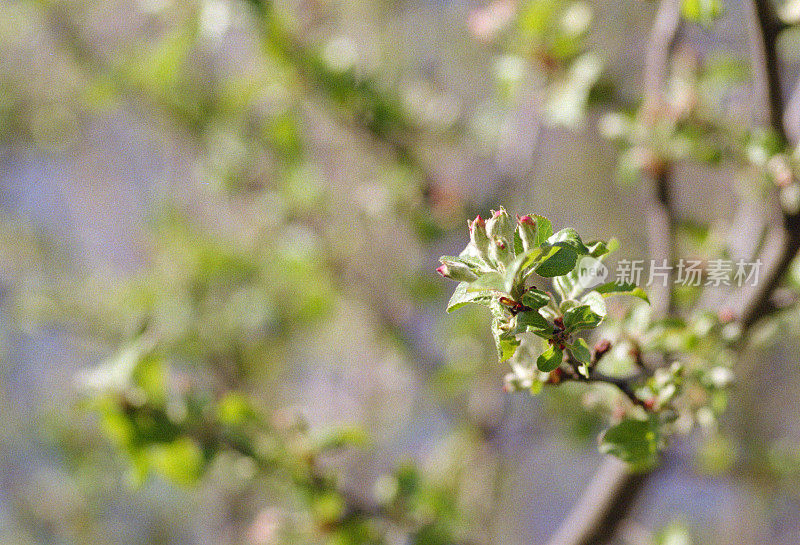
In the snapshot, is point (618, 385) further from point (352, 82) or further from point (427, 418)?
point (427, 418)

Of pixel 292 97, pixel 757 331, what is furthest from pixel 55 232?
pixel 757 331

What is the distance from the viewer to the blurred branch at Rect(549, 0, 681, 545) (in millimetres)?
512

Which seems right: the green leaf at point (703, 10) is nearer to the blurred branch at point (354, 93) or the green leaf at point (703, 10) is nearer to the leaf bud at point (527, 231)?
the leaf bud at point (527, 231)

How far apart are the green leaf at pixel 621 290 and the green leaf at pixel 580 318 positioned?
0.02 m

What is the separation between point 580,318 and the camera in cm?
26

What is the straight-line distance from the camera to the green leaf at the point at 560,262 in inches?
9.2

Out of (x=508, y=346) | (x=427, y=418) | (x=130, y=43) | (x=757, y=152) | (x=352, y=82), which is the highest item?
(x=130, y=43)

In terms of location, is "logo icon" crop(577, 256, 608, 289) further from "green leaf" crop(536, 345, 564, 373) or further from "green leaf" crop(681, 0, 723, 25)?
"green leaf" crop(681, 0, 723, 25)

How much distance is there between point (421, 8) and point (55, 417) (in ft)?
4.52

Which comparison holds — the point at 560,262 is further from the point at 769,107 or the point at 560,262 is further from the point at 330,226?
the point at 330,226

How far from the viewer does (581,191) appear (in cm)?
169

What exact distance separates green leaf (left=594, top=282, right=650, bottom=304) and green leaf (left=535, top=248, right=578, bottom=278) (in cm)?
4

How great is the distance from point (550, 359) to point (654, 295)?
12.4 inches

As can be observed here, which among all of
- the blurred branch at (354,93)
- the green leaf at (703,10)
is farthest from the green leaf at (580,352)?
the blurred branch at (354,93)
